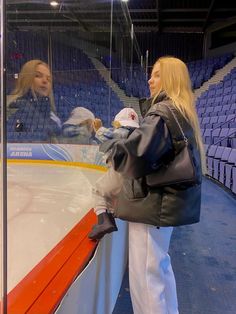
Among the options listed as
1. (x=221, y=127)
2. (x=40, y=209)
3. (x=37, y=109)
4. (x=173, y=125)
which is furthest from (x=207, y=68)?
(x=173, y=125)

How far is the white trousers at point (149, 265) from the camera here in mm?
966

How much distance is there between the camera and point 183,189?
90cm

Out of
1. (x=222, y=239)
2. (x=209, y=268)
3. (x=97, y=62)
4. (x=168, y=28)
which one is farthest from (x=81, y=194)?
(x=168, y=28)

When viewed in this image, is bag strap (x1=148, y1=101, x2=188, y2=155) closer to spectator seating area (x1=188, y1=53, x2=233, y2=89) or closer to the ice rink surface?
the ice rink surface

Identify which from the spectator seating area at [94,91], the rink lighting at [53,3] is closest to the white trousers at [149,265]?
the spectator seating area at [94,91]

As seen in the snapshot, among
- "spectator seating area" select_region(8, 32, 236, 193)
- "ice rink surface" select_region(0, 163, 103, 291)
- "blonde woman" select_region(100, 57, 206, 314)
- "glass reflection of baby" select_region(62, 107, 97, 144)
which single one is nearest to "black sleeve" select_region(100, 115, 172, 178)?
"blonde woman" select_region(100, 57, 206, 314)

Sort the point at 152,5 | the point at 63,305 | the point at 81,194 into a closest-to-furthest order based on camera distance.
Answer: the point at 63,305 < the point at 81,194 < the point at 152,5

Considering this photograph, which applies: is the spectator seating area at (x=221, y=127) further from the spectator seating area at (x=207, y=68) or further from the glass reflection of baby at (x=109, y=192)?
the glass reflection of baby at (x=109, y=192)

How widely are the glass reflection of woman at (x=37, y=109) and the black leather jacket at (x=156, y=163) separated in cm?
95

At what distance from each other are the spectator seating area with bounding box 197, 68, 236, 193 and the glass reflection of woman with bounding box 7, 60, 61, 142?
6.26 feet

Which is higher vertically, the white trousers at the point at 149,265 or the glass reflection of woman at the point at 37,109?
the glass reflection of woman at the point at 37,109

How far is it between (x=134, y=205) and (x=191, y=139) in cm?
25

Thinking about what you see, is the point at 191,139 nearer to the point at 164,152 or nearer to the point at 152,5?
the point at 164,152

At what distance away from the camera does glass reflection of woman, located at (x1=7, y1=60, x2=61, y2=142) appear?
1690mm
